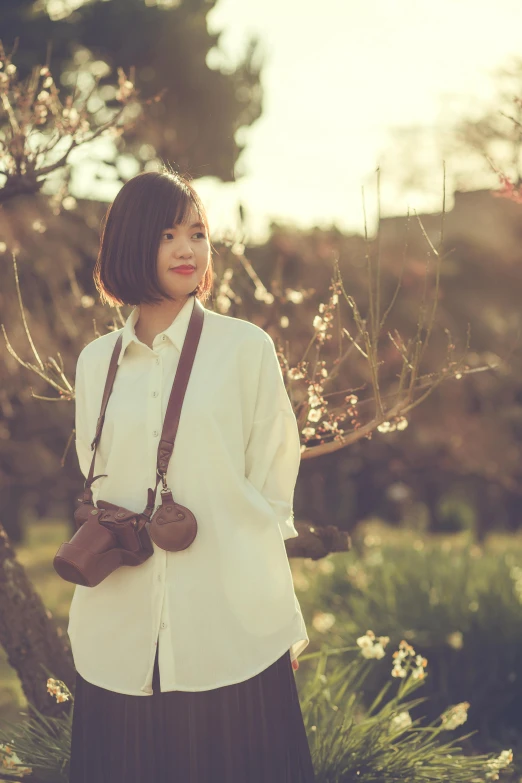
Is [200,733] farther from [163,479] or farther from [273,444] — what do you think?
[273,444]

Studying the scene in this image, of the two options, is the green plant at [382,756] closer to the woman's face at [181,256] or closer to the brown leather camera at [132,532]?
the brown leather camera at [132,532]

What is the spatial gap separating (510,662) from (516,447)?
503 centimetres

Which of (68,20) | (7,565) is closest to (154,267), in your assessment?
(7,565)

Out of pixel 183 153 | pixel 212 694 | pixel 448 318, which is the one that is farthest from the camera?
pixel 448 318

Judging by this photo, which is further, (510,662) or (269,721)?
(510,662)

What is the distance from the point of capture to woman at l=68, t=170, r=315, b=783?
224 cm

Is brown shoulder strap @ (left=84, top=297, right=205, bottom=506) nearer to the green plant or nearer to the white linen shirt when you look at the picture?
the white linen shirt

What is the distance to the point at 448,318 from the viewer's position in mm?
9906

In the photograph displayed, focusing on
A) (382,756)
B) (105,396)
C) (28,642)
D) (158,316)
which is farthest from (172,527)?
→ (28,642)

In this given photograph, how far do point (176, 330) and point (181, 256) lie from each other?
196mm

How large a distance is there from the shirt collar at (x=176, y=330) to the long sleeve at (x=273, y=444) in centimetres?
22

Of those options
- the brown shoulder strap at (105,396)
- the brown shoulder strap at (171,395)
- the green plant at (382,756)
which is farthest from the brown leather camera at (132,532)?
the green plant at (382,756)

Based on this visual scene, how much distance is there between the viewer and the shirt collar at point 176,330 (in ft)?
7.71

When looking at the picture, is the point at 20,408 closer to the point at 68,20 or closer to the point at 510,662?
the point at 68,20
